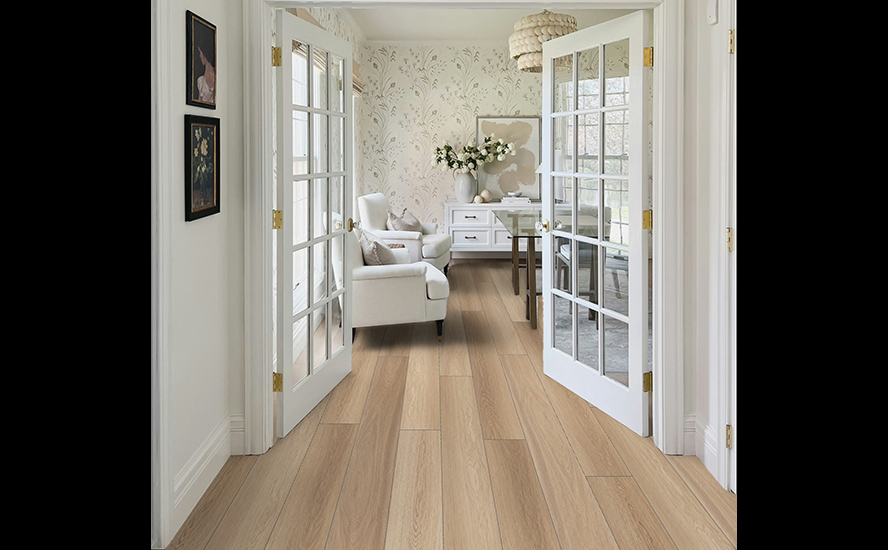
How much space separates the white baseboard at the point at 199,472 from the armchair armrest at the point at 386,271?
1.83 metres

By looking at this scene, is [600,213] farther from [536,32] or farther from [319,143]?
[536,32]

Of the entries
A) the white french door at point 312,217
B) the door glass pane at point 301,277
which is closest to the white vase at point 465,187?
the white french door at point 312,217

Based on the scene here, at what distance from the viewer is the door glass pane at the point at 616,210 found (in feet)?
9.61

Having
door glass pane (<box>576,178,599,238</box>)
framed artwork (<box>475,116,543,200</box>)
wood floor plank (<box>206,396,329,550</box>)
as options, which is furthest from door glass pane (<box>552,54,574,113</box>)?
framed artwork (<box>475,116,543,200</box>)

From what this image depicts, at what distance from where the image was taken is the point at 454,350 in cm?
441

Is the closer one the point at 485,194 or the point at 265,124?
the point at 265,124

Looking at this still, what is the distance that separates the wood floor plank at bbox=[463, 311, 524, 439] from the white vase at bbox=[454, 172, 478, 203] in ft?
9.89

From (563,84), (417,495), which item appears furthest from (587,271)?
(417,495)

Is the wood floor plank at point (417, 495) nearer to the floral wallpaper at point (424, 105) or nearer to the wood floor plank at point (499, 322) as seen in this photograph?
the wood floor plank at point (499, 322)

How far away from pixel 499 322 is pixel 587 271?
6.66 feet
